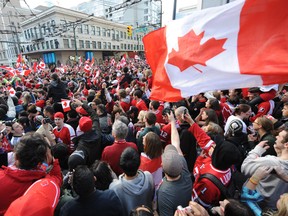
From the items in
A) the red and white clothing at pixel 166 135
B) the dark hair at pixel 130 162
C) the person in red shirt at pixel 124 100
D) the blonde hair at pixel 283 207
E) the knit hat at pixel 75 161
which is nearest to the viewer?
the blonde hair at pixel 283 207

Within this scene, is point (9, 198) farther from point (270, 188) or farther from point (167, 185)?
point (270, 188)

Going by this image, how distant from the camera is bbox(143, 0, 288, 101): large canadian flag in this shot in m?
1.94

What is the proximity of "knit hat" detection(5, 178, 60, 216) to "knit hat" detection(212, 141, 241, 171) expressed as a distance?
5.09 ft

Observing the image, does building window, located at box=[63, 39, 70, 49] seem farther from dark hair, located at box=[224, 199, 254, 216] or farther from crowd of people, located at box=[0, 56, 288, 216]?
dark hair, located at box=[224, 199, 254, 216]

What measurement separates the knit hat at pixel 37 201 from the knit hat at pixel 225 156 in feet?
5.09

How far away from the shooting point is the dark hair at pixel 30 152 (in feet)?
5.93

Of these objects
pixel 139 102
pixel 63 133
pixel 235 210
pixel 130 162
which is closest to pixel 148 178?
pixel 130 162

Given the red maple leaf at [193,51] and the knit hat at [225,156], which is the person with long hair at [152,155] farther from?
the red maple leaf at [193,51]

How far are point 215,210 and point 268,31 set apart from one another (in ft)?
5.84

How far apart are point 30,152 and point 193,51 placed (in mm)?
2119

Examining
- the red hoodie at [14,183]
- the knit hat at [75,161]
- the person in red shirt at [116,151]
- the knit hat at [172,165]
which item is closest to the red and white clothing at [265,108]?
the person in red shirt at [116,151]

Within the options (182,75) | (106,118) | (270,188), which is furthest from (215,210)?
(106,118)

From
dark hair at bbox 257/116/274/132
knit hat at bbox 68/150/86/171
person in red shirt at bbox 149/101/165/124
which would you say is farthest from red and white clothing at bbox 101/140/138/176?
dark hair at bbox 257/116/274/132

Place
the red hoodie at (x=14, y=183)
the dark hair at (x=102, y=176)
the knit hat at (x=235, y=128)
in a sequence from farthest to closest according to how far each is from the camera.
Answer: the knit hat at (x=235, y=128) → the dark hair at (x=102, y=176) → the red hoodie at (x=14, y=183)
